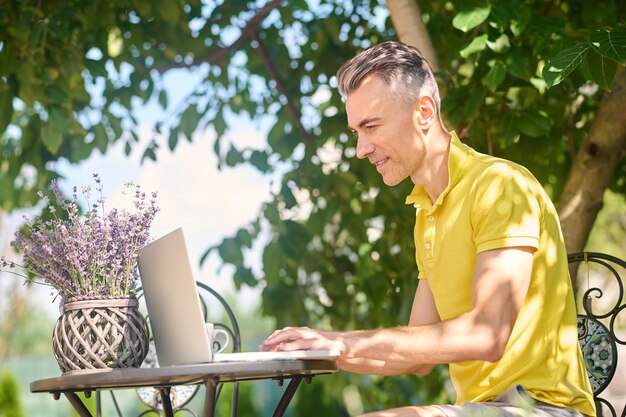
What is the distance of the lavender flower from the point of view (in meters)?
1.87

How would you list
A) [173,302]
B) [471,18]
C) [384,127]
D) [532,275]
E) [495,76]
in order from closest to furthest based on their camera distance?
[173,302], [532,275], [384,127], [471,18], [495,76]

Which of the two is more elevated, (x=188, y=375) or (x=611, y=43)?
(x=611, y=43)

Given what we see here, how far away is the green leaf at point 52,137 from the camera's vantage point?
3.89 m

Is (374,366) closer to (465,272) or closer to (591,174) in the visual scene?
(465,272)

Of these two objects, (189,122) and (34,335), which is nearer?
(189,122)

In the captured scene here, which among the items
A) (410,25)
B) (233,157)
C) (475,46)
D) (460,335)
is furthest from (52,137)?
(460,335)

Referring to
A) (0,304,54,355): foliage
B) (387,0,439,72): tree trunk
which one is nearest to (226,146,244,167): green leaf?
(387,0,439,72): tree trunk

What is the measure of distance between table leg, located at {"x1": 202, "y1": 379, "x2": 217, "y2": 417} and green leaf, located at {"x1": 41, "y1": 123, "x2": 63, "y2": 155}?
2.30 m

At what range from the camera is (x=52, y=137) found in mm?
3902

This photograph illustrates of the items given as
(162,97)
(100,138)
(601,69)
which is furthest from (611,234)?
(601,69)

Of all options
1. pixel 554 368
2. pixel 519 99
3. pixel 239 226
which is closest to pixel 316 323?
pixel 239 226

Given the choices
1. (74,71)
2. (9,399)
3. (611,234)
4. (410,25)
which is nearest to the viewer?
(410,25)

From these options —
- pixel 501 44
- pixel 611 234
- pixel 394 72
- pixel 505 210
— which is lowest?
pixel 611 234

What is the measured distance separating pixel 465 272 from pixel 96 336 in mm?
768
